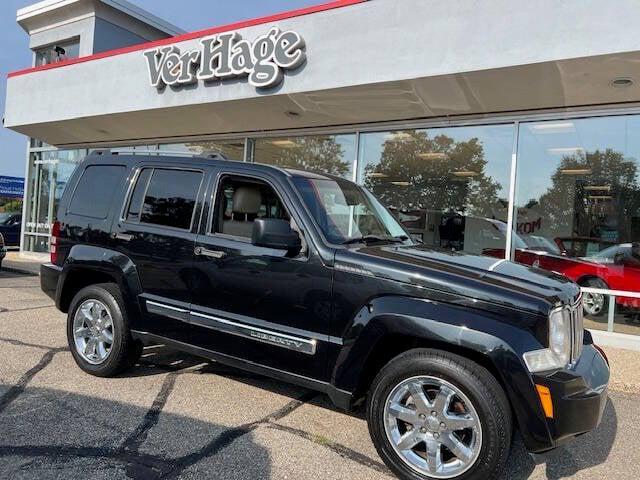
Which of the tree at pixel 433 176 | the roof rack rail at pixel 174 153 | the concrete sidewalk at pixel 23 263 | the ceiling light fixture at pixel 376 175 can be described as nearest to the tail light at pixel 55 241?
the roof rack rail at pixel 174 153

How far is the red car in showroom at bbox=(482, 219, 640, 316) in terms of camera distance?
25.6 ft

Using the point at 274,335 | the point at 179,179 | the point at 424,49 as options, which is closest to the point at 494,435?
the point at 274,335

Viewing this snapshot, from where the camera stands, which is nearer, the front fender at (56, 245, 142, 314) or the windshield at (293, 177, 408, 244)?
the windshield at (293, 177, 408, 244)

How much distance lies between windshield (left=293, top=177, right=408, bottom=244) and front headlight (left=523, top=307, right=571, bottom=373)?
1.43 metres

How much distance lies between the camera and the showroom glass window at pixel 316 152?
10.5 m

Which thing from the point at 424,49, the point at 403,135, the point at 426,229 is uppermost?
the point at 424,49

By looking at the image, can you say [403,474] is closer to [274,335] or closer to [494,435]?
[494,435]

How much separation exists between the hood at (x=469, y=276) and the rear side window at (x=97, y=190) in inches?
98.2

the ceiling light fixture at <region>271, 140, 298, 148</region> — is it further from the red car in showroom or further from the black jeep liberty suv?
the black jeep liberty suv

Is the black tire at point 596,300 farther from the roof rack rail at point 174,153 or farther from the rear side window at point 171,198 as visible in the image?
the rear side window at point 171,198

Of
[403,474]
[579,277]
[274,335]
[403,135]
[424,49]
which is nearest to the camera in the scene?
[403,474]

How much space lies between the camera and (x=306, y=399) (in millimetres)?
4602

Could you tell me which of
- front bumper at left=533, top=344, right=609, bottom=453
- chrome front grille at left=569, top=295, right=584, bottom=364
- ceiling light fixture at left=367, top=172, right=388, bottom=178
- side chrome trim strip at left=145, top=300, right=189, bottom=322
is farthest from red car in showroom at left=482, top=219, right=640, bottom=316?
side chrome trim strip at left=145, top=300, right=189, bottom=322

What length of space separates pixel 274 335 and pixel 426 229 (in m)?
6.71
